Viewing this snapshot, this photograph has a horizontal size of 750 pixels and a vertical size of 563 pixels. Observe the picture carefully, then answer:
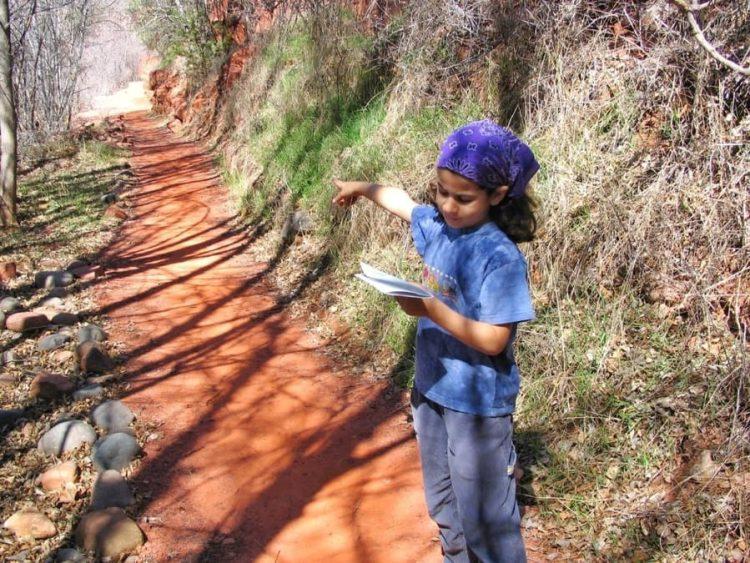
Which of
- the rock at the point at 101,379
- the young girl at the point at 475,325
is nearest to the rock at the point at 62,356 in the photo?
the rock at the point at 101,379

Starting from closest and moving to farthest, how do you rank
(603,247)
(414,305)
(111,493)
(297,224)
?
(414,305)
(111,493)
(603,247)
(297,224)

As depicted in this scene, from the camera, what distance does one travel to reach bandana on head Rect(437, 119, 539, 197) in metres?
1.72

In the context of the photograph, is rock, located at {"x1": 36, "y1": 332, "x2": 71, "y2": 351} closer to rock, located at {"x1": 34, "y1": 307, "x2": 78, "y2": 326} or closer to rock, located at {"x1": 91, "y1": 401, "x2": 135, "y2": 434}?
rock, located at {"x1": 34, "y1": 307, "x2": 78, "y2": 326}

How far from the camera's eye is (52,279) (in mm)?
5684

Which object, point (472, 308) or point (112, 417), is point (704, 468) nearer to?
point (472, 308)

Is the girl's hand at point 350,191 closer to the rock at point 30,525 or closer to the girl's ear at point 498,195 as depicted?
the girl's ear at point 498,195

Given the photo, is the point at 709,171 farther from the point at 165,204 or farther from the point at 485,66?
the point at 165,204

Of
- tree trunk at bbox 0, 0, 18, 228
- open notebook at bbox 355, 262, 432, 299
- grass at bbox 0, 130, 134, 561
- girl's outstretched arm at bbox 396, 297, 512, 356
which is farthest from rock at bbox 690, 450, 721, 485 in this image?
tree trunk at bbox 0, 0, 18, 228

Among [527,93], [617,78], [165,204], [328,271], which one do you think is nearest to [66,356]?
[328,271]

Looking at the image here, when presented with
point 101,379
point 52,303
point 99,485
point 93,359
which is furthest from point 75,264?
point 99,485

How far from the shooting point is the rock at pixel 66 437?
3324 millimetres

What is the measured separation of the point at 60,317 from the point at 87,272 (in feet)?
4.14

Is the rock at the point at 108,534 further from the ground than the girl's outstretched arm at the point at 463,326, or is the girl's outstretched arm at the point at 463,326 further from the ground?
the girl's outstretched arm at the point at 463,326

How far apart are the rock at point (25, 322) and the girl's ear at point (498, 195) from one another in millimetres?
4150
